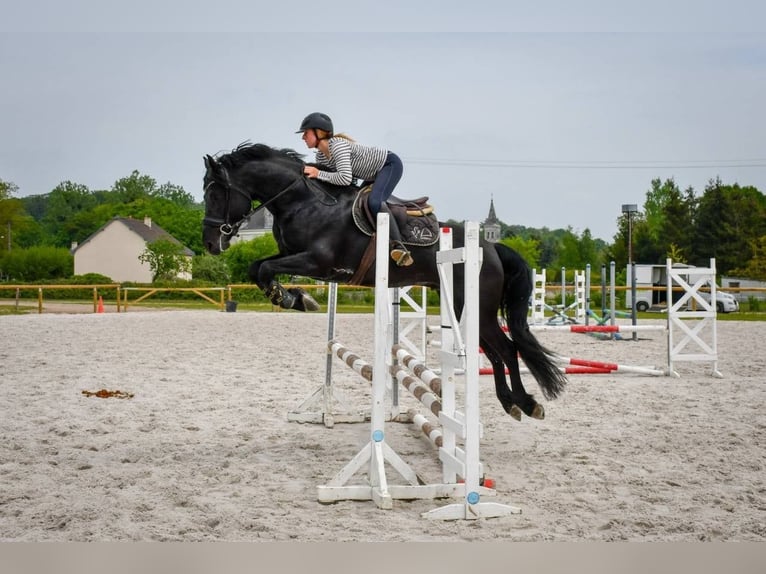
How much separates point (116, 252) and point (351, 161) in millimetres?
43946

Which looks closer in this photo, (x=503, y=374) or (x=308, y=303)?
(x=308, y=303)

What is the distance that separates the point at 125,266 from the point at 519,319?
4423 cm

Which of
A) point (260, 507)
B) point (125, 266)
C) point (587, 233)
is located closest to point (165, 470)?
point (260, 507)

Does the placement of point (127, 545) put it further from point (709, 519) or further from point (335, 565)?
point (709, 519)

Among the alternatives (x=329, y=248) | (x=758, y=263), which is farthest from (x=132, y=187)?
(x=329, y=248)

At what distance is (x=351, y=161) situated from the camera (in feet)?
15.5

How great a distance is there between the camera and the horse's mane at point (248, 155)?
4.93m

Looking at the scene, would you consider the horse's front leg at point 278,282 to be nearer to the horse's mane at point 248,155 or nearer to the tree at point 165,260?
the horse's mane at point 248,155

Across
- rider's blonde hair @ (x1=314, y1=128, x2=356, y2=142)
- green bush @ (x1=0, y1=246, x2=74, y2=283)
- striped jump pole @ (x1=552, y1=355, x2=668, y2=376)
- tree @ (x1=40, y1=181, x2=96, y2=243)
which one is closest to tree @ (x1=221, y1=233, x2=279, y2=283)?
green bush @ (x1=0, y1=246, x2=74, y2=283)

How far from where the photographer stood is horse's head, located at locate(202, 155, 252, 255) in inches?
191

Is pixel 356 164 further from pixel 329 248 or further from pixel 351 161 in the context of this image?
pixel 329 248

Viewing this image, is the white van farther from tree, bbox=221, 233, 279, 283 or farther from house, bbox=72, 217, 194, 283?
house, bbox=72, 217, 194, 283

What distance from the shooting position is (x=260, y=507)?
3.63 meters

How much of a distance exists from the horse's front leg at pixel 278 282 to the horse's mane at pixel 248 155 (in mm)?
774
